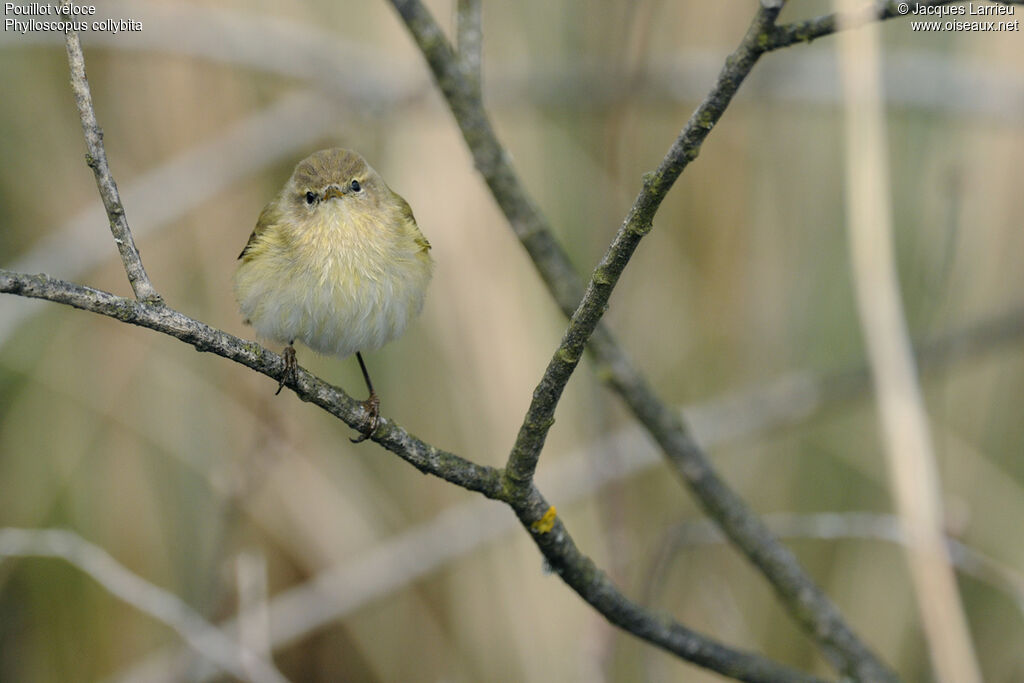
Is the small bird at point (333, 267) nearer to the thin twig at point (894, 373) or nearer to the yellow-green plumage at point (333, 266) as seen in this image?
the yellow-green plumage at point (333, 266)

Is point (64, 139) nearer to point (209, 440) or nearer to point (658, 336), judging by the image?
point (209, 440)

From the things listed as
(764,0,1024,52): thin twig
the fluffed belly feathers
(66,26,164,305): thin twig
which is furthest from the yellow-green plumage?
(764,0,1024,52): thin twig

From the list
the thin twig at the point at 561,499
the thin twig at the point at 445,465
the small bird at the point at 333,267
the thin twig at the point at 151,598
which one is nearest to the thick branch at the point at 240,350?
the thin twig at the point at 445,465

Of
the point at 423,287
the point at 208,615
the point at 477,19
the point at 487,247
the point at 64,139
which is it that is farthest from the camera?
the point at 64,139

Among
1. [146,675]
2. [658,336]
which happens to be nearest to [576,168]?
[658,336]

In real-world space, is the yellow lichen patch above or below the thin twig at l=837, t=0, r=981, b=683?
below

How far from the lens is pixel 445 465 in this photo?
135 centimetres

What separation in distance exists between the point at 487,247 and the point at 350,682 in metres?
1.70

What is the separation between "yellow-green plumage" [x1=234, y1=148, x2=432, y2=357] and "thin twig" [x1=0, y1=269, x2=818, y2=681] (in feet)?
1.97

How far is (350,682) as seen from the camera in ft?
11.5

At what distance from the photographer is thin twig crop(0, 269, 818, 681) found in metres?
1.10

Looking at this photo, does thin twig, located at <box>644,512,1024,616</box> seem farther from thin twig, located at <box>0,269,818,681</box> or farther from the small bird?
the small bird

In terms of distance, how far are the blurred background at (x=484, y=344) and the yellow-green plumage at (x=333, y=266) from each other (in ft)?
2.80

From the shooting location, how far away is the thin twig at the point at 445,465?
1.10 m
